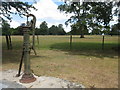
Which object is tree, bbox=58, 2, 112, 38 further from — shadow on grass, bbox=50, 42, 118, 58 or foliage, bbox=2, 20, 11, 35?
foliage, bbox=2, 20, 11, 35

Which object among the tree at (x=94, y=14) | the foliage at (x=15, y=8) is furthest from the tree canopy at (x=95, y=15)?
the foliage at (x=15, y=8)

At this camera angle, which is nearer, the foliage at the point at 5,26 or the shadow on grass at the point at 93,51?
the foliage at the point at 5,26

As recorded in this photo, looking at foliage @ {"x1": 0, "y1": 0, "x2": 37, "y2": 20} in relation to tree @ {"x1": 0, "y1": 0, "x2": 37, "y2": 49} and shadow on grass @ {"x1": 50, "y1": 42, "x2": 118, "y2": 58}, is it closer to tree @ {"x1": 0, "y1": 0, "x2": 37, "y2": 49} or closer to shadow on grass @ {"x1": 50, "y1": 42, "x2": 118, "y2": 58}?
tree @ {"x1": 0, "y1": 0, "x2": 37, "y2": 49}

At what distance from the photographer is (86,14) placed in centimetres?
977

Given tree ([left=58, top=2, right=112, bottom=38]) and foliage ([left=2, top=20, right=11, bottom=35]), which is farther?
tree ([left=58, top=2, right=112, bottom=38])

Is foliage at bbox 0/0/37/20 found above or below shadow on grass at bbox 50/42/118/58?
above

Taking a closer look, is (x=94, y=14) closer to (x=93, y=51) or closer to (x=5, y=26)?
(x=93, y=51)

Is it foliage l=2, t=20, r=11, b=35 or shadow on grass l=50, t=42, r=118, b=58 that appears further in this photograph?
shadow on grass l=50, t=42, r=118, b=58

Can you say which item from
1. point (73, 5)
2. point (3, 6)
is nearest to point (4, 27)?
point (3, 6)

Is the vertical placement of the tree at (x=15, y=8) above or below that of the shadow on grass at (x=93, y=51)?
above

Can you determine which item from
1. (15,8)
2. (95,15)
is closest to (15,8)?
(15,8)

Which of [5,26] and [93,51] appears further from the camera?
[93,51]

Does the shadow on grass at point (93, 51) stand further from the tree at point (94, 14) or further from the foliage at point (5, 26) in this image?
the foliage at point (5, 26)

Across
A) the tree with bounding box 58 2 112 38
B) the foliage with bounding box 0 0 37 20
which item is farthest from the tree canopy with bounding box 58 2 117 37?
the foliage with bounding box 0 0 37 20
